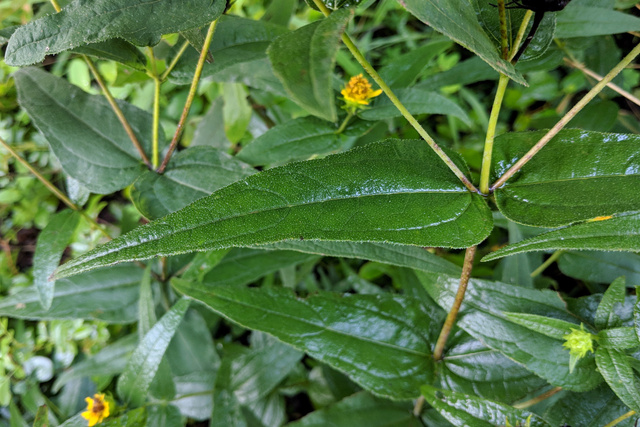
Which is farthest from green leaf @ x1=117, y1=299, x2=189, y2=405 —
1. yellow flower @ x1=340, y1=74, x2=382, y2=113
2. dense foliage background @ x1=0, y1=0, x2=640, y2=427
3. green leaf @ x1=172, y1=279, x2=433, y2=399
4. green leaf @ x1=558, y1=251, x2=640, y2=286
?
green leaf @ x1=558, y1=251, x2=640, y2=286

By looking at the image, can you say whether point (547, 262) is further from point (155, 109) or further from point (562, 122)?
point (155, 109)

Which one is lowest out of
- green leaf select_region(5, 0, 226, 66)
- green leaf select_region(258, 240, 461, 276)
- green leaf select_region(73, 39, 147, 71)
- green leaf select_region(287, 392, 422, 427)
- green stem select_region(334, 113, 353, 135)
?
green leaf select_region(287, 392, 422, 427)

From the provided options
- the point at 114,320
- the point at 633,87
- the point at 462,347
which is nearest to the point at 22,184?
the point at 114,320

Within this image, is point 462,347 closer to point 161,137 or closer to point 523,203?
point 523,203

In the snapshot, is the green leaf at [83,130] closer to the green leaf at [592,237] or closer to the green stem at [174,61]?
the green stem at [174,61]

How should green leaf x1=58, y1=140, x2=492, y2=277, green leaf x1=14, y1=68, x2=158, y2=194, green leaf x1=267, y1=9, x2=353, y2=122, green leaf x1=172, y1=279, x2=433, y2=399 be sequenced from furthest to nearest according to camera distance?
green leaf x1=14, y1=68, x2=158, y2=194, green leaf x1=172, y1=279, x2=433, y2=399, green leaf x1=58, y1=140, x2=492, y2=277, green leaf x1=267, y1=9, x2=353, y2=122

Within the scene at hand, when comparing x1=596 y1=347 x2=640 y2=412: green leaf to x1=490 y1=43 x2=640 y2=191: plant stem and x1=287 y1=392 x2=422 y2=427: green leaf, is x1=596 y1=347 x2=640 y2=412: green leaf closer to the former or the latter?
x1=490 y1=43 x2=640 y2=191: plant stem
